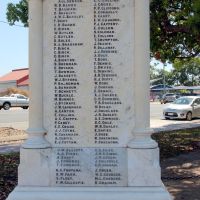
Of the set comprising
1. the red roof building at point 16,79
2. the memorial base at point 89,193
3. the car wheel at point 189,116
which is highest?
the red roof building at point 16,79

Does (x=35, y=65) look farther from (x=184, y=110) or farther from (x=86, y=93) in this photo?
(x=184, y=110)

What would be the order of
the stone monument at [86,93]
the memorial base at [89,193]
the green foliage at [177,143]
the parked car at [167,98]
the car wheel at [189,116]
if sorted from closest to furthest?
the memorial base at [89,193]
the stone monument at [86,93]
the green foliage at [177,143]
the car wheel at [189,116]
the parked car at [167,98]

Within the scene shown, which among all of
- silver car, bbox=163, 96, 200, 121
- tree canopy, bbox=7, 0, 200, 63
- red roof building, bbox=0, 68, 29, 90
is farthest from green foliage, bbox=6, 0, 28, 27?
red roof building, bbox=0, 68, 29, 90

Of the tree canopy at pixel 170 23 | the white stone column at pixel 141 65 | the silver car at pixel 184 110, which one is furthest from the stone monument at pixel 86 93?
the silver car at pixel 184 110

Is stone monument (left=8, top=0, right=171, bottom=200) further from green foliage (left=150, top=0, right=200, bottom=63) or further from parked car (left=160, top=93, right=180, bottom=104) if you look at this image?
parked car (left=160, top=93, right=180, bottom=104)

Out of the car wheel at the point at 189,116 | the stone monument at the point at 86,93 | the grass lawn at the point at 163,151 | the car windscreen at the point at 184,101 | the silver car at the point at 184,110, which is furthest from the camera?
the car windscreen at the point at 184,101

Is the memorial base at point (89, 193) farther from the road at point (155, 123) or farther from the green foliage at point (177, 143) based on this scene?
the road at point (155, 123)

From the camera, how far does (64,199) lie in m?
5.28

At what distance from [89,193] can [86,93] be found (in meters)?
1.18

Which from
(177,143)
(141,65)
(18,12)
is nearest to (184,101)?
(177,143)

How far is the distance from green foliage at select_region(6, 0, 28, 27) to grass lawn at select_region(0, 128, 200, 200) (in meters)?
3.60

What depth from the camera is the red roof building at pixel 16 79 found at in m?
80.1

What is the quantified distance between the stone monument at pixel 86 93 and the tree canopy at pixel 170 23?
19.5 ft

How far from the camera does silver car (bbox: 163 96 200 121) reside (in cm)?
2791
